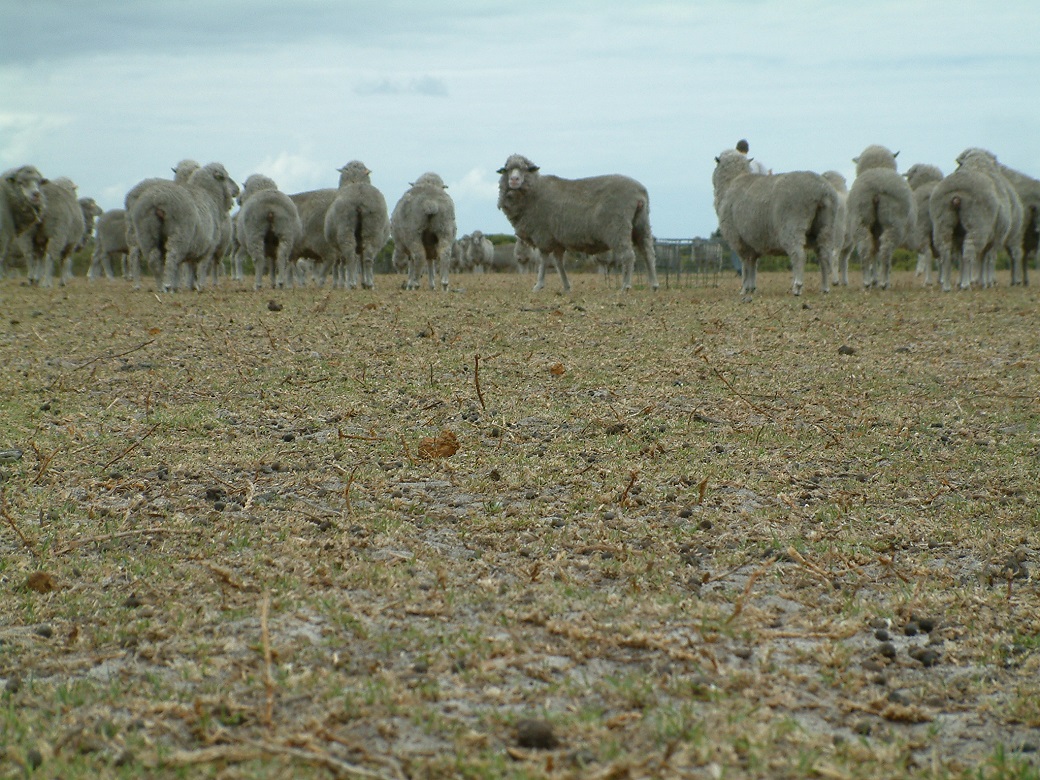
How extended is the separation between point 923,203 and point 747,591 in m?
18.0

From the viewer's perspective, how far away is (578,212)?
688 inches

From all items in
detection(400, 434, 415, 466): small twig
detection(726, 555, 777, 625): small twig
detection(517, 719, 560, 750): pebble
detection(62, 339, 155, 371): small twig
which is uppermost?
detection(62, 339, 155, 371): small twig

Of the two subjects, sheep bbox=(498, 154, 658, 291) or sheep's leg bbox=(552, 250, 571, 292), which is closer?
sheep bbox=(498, 154, 658, 291)

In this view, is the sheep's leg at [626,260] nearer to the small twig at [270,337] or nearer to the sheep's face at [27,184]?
the small twig at [270,337]

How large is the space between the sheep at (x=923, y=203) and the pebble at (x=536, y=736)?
18.7 meters

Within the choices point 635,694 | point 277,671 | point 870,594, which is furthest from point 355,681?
point 870,594

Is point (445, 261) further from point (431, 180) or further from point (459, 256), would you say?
point (459, 256)

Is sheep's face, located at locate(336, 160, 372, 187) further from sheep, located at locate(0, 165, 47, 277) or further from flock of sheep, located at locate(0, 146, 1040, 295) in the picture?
sheep, located at locate(0, 165, 47, 277)

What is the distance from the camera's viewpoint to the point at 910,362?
9.05 metres

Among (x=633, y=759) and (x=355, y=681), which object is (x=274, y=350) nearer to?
(x=355, y=681)

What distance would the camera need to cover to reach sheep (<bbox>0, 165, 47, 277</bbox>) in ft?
58.5

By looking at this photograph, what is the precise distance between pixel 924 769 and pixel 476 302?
11937 mm

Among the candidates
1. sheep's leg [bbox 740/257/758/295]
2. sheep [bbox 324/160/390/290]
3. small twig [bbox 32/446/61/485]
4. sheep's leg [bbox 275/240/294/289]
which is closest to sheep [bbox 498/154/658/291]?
sheep's leg [bbox 740/257/758/295]

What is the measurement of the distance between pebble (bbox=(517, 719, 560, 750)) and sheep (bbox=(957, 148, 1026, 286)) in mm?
17759
